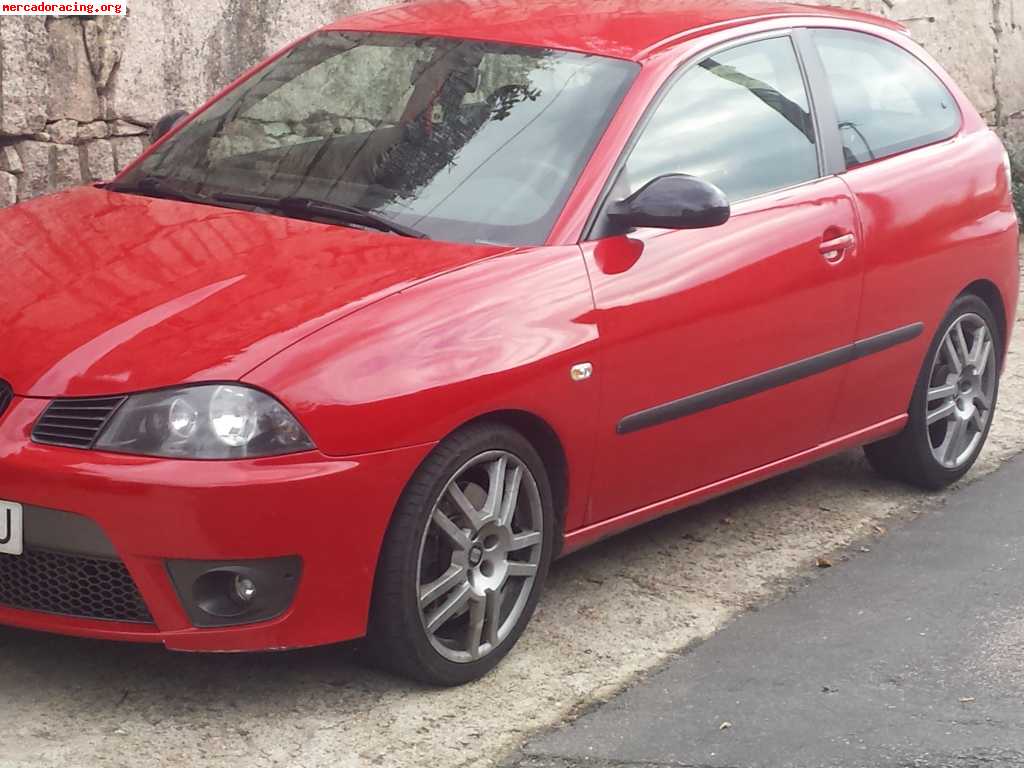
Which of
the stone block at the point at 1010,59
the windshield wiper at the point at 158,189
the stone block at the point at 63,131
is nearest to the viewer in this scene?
the windshield wiper at the point at 158,189

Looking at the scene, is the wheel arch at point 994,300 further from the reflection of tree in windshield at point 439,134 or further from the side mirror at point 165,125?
the side mirror at point 165,125

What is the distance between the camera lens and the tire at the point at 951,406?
256 inches

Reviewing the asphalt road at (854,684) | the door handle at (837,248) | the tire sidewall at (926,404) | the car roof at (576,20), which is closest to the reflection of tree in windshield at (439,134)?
the car roof at (576,20)

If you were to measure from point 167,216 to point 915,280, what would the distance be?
2435 mm

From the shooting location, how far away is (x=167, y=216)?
202 inches

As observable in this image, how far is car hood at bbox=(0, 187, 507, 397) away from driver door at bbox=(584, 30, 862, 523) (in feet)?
1.67

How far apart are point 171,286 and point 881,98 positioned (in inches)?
111

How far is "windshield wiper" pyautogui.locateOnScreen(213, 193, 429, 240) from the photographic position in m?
4.98

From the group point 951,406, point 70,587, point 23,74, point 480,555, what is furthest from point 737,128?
point 23,74

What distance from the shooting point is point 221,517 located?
13.5 feet

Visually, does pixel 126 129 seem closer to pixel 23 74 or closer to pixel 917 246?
pixel 23 74

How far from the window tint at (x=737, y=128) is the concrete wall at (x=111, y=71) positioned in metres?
3.11

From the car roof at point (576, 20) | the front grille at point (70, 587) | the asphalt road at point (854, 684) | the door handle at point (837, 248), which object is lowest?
the asphalt road at point (854, 684)

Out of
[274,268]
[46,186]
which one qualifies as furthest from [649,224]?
[46,186]
